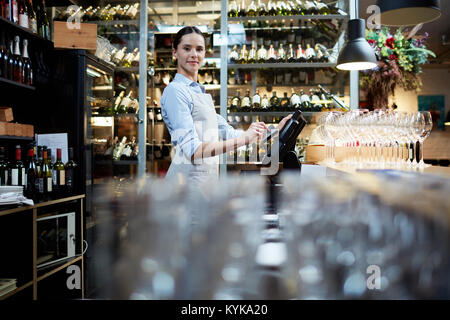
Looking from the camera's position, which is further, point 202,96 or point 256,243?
point 202,96

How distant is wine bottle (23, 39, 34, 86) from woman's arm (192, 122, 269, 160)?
205 centimetres

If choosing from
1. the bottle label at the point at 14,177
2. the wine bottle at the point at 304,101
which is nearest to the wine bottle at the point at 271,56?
the wine bottle at the point at 304,101

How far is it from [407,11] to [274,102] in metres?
1.85

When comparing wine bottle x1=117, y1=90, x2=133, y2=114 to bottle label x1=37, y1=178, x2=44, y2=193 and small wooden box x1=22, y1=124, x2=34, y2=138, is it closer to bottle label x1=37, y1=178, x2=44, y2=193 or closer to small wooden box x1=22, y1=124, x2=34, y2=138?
small wooden box x1=22, y1=124, x2=34, y2=138

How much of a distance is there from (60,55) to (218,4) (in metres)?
2.07

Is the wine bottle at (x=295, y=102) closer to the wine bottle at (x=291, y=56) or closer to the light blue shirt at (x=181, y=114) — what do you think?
the wine bottle at (x=291, y=56)

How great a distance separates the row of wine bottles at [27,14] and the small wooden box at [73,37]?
0.19 meters

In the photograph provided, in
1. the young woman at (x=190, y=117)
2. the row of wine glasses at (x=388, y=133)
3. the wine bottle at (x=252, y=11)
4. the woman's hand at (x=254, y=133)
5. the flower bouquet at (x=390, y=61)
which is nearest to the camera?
the woman's hand at (x=254, y=133)

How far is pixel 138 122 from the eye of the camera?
3576 mm

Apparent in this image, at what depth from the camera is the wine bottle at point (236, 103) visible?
11.5 ft

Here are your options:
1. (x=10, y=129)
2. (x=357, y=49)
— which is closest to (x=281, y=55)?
(x=357, y=49)

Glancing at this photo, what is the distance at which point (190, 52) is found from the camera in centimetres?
123
